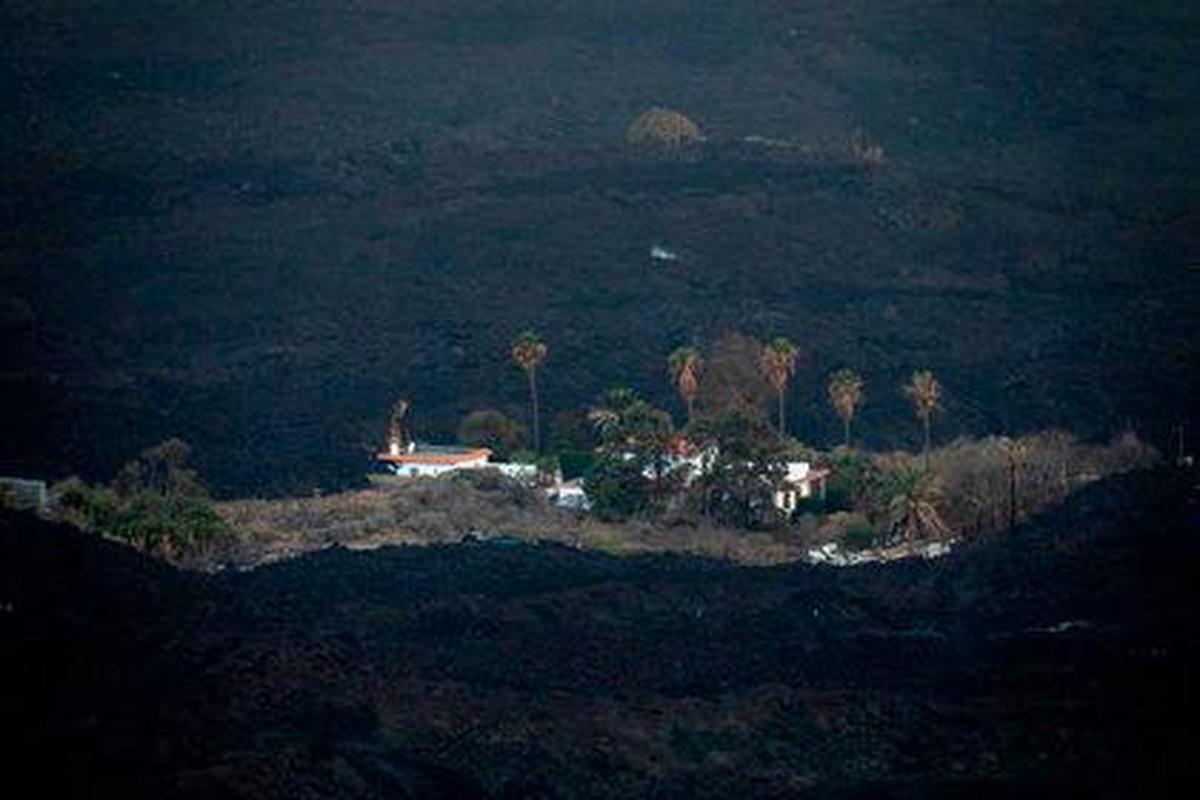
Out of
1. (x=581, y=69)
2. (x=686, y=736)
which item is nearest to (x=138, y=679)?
(x=686, y=736)

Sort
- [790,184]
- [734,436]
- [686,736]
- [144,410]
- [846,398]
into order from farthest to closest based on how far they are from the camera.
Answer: [790,184] → [144,410] → [846,398] → [734,436] → [686,736]

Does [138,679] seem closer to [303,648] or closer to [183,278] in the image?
[303,648]

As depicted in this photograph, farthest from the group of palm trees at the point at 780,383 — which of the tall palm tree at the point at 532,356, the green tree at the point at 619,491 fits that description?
the green tree at the point at 619,491

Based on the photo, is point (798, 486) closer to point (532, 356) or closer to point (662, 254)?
point (532, 356)

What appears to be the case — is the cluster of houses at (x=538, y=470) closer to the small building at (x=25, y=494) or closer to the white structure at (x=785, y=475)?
the white structure at (x=785, y=475)

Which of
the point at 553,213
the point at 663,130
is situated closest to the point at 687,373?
the point at 553,213
